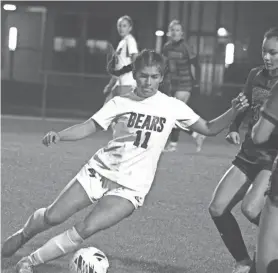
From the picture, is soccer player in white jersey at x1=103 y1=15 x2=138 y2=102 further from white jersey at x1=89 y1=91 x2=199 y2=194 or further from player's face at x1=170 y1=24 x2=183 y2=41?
white jersey at x1=89 y1=91 x2=199 y2=194

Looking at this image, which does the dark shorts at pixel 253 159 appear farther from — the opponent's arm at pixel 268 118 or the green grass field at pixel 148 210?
the opponent's arm at pixel 268 118

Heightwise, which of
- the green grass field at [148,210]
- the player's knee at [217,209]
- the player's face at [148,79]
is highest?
the player's face at [148,79]

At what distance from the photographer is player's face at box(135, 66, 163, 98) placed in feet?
19.3

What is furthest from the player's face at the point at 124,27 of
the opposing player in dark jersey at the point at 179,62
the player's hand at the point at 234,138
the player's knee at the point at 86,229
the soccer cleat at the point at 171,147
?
the player's knee at the point at 86,229

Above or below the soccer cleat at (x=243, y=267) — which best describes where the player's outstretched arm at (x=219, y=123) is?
above

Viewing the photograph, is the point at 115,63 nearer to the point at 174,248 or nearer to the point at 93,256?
the point at 174,248

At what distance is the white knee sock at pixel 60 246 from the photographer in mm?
5703

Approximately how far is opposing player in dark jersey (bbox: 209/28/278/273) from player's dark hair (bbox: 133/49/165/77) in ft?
2.24

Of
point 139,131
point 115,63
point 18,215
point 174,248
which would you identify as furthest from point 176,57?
point 139,131

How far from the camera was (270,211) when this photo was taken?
4641mm

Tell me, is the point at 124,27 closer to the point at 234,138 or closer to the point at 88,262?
the point at 234,138

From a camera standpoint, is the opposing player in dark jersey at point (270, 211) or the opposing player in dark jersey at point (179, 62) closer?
the opposing player in dark jersey at point (270, 211)

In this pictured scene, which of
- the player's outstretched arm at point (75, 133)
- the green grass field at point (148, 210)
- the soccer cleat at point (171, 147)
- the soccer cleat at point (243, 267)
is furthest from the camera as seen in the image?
the soccer cleat at point (171, 147)

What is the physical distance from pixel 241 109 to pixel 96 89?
724 inches
